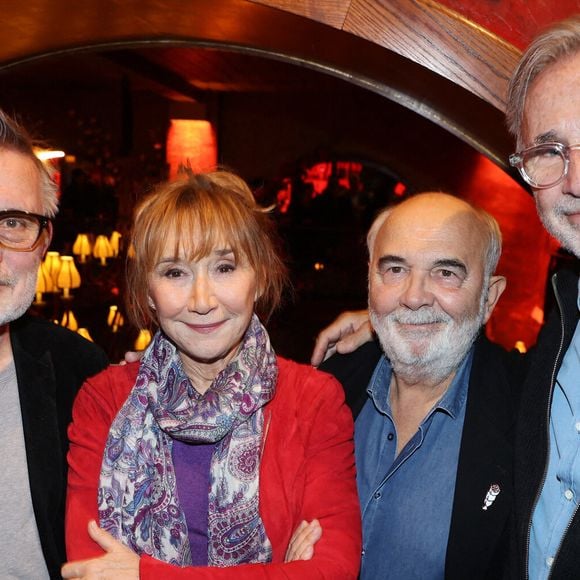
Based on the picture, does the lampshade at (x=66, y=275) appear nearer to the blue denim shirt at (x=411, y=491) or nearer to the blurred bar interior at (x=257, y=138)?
the blurred bar interior at (x=257, y=138)

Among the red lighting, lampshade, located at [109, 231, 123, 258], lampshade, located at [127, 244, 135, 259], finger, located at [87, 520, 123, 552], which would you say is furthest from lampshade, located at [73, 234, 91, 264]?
finger, located at [87, 520, 123, 552]

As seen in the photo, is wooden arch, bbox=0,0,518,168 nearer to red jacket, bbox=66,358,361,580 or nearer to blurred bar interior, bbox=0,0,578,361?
blurred bar interior, bbox=0,0,578,361

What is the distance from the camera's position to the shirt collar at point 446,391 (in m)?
2.04

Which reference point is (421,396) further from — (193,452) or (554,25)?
(554,25)

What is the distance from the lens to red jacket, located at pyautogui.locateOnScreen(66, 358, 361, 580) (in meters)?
1.61

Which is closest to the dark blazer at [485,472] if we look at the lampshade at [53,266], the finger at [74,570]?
the finger at [74,570]

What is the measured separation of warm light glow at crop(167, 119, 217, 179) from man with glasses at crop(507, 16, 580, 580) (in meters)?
7.45

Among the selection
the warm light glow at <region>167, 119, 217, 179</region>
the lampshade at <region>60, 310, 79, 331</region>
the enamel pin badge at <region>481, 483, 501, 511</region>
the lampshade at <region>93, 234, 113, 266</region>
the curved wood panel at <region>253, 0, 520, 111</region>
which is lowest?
the enamel pin badge at <region>481, 483, 501, 511</region>

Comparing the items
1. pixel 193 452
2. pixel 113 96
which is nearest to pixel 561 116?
pixel 193 452

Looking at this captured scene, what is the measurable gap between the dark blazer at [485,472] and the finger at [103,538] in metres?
0.83

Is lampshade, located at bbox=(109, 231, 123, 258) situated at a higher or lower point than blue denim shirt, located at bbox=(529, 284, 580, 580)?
higher

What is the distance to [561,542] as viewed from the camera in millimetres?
1573

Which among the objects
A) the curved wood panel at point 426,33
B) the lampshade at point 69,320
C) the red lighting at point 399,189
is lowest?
the lampshade at point 69,320

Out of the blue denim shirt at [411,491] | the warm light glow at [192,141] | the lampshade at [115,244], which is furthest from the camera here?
the warm light glow at [192,141]
